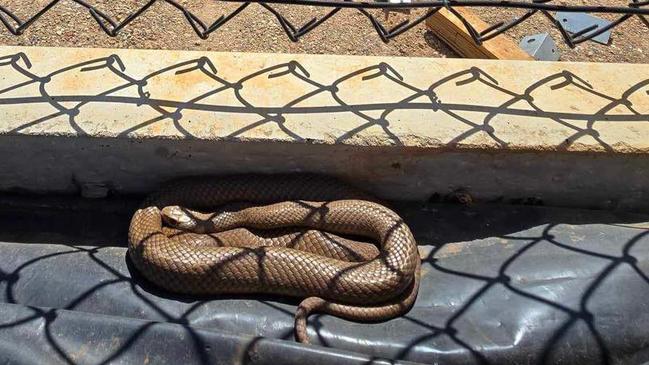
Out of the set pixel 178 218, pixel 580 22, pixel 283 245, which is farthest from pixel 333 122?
pixel 580 22

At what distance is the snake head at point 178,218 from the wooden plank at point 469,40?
234 centimetres

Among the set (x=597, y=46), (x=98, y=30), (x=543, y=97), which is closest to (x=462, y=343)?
(x=543, y=97)

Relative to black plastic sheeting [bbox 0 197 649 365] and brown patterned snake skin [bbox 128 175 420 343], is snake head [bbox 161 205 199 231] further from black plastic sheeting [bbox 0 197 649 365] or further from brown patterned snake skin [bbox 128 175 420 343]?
black plastic sheeting [bbox 0 197 649 365]

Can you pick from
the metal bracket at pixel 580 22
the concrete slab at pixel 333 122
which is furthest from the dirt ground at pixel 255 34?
the concrete slab at pixel 333 122

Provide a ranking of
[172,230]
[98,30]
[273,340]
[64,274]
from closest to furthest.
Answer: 1. [273,340]
2. [64,274]
3. [172,230]
4. [98,30]

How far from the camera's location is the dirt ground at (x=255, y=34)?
4.65 meters

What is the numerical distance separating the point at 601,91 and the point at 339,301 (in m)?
1.87

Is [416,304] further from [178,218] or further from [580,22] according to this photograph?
[580,22]

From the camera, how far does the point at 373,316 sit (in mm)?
3113

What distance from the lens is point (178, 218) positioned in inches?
136

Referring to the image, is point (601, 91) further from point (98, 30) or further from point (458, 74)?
point (98, 30)

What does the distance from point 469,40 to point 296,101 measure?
6.07 ft

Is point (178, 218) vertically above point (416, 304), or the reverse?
point (178, 218)

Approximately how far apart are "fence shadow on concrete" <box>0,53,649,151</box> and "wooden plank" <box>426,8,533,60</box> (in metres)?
0.91
